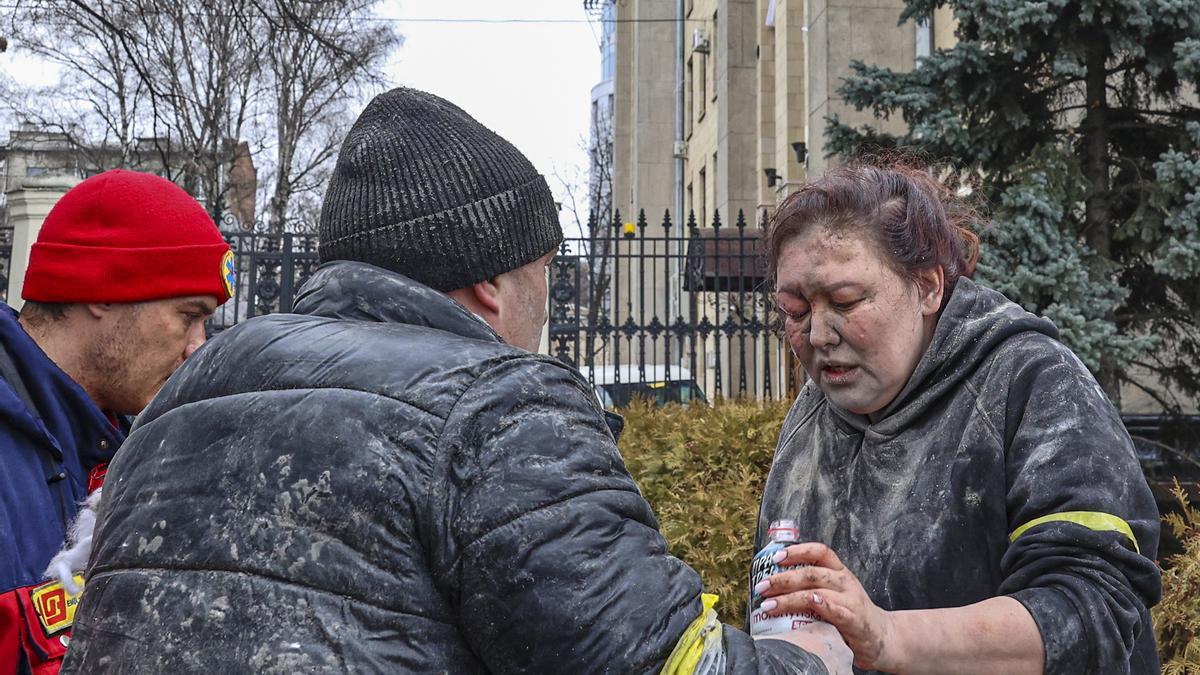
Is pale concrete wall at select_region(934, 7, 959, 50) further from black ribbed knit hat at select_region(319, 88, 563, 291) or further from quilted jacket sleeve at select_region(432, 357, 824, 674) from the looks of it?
quilted jacket sleeve at select_region(432, 357, 824, 674)

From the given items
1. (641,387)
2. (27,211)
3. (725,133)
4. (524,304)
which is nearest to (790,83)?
(725,133)

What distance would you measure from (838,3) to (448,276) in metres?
12.9

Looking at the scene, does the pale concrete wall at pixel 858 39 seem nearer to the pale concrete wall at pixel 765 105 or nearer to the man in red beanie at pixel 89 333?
the pale concrete wall at pixel 765 105

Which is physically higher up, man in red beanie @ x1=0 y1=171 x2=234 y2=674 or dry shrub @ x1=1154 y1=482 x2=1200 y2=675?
man in red beanie @ x1=0 y1=171 x2=234 y2=674

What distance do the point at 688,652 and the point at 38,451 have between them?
1657 mm

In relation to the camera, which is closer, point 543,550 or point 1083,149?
point 543,550

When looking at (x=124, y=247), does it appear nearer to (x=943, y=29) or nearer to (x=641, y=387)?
(x=641, y=387)

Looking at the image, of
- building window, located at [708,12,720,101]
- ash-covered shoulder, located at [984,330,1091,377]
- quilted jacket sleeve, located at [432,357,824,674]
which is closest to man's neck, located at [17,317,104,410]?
quilted jacket sleeve, located at [432,357,824,674]

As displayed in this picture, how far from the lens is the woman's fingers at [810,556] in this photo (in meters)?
1.78

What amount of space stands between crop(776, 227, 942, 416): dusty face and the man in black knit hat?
98 centimetres

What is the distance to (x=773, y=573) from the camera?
187cm

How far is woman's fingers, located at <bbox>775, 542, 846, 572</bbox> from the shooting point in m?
1.78

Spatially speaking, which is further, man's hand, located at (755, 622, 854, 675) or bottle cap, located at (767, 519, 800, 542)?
bottle cap, located at (767, 519, 800, 542)

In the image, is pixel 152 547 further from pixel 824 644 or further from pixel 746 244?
pixel 746 244
